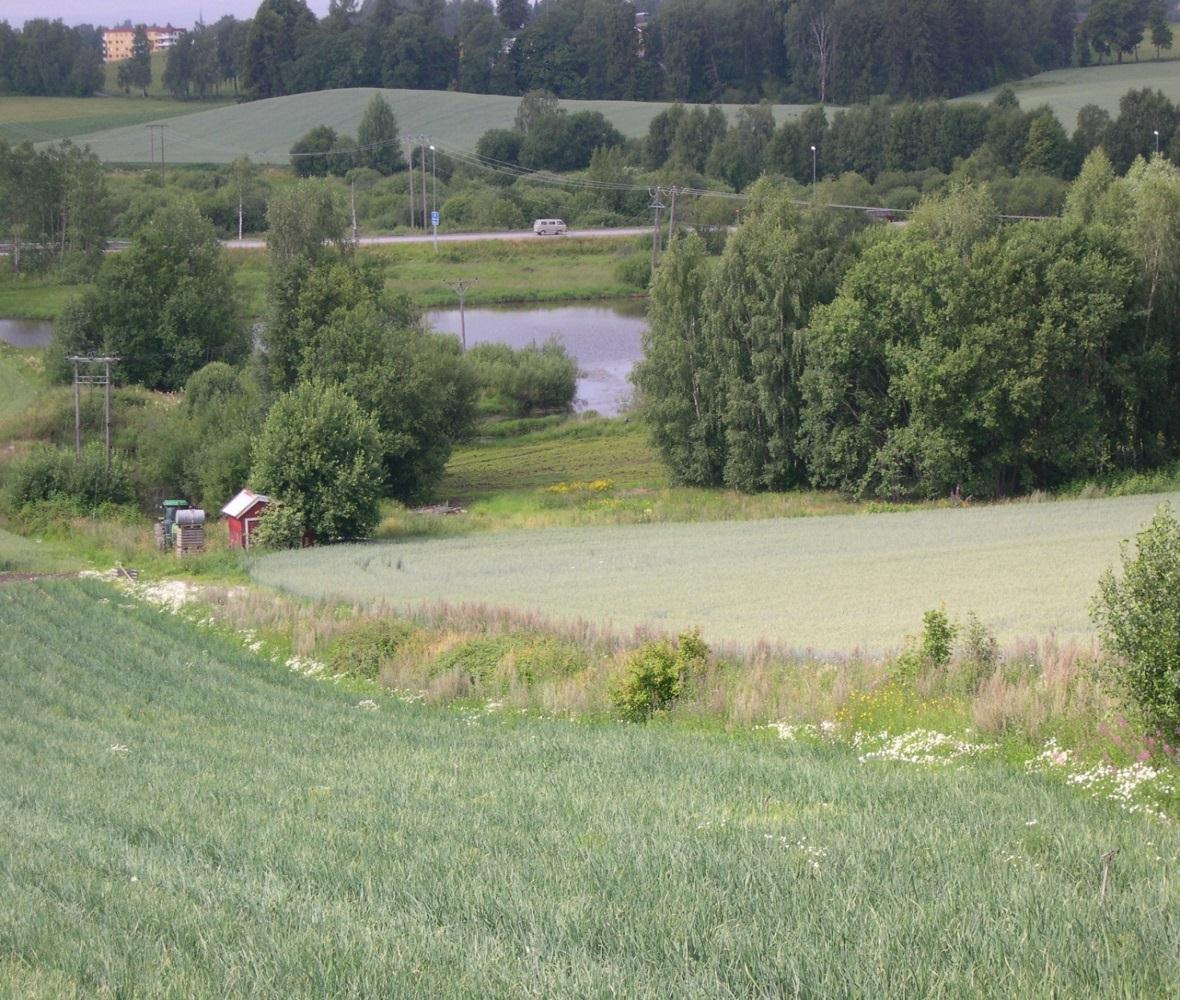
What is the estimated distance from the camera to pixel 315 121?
172125mm

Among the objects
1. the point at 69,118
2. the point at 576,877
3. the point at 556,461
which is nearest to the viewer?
the point at 576,877

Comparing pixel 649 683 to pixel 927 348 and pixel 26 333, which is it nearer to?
pixel 927 348

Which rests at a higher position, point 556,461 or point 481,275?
point 481,275

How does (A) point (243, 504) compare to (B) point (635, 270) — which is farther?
(B) point (635, 270)

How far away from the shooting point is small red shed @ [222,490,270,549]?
4453cm

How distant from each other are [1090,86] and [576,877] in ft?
557

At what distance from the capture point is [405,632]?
2636 centimetres

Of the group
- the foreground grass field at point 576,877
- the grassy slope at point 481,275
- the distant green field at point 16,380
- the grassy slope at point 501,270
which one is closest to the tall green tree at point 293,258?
the distant green field at point 16,380

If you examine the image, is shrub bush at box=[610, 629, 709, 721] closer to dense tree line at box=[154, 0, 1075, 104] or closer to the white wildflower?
the white wildflower

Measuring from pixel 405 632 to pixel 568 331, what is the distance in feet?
225

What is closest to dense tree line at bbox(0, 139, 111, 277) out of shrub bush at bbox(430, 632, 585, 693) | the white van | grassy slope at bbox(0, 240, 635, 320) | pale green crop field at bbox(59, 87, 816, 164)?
grassy slope at bbox(0, 240, 635, 320)

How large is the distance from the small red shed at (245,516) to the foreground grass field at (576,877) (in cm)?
2827

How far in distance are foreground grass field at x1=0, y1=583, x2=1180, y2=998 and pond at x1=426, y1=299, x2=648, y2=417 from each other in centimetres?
5902

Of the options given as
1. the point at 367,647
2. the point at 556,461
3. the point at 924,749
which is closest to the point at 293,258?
the point at 556,461
